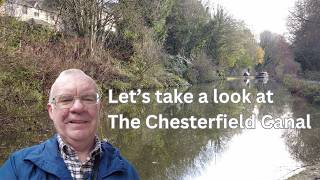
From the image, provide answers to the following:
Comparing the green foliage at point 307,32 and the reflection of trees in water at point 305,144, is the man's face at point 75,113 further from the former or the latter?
the green foliage at point 307,32

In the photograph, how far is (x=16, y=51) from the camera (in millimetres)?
12430

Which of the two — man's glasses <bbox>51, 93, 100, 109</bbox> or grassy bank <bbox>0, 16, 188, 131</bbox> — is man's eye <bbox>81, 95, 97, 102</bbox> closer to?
man's glasses <bbox>51, 93, 100, 109</bbox>

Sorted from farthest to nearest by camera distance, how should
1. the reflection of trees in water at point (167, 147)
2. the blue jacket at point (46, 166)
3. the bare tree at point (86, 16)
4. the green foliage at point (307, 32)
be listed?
1. the green foliage at point (307, 32)
2. the bare tree at point (86, 16)
3. the reflection of trees in water at point (167, 147)
4. the blue jacket at point (46, 166)

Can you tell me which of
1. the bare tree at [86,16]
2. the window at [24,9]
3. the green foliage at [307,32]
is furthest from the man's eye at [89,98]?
the window at [24,9]

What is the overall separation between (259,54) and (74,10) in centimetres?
6215

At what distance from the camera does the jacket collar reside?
2332 mm

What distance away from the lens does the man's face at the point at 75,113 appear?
2.50 meters

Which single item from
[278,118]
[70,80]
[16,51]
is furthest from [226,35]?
[70,80]

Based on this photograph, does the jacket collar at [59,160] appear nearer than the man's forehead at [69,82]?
Yes

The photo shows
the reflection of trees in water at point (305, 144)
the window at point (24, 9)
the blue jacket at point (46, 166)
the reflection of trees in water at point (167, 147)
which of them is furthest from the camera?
the window at point (24, 9)

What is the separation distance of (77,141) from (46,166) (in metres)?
0.25

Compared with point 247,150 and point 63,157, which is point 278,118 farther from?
point 63,157

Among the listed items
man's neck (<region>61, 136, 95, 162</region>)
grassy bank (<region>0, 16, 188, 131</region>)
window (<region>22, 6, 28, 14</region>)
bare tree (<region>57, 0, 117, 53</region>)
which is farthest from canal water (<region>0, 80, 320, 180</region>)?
window (<region>22, 6, 28, 14</region>)

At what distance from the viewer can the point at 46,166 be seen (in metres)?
2.33
